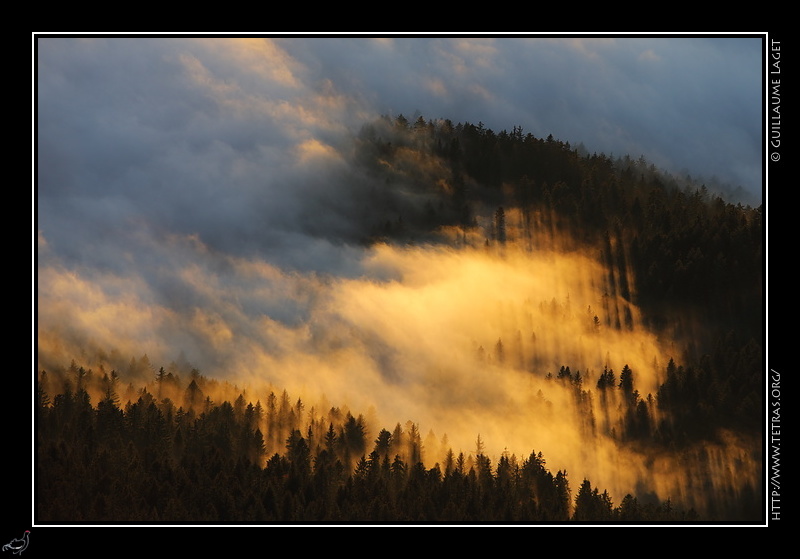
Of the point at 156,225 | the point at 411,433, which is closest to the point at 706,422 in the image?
the point at 411,433

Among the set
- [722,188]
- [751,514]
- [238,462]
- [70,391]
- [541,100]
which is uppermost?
[541,100]

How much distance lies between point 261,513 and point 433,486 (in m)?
1.31

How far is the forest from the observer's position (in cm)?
675

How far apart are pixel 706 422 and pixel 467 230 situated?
92.1 inches

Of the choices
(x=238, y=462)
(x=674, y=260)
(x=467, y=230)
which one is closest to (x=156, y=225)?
(x=238, y=462)

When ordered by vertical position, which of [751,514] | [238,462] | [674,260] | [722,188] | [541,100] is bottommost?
[751,514]

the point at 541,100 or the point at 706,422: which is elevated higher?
the point at 541,100

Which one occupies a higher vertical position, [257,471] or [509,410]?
[509,410]

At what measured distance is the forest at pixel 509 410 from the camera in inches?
266

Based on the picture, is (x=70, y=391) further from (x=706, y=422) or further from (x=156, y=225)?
(x=706, y=422)

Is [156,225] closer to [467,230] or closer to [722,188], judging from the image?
[467,230]

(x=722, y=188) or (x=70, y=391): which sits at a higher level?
(x=722, y=188)

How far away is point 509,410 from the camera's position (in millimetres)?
6793

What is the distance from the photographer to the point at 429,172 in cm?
704
